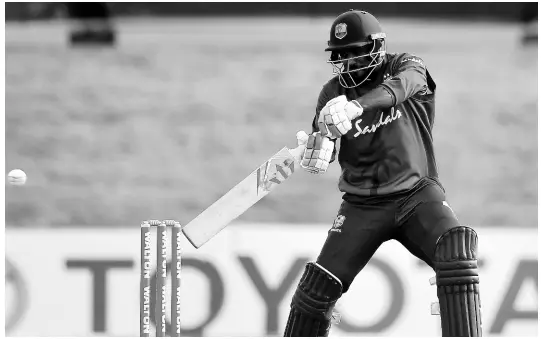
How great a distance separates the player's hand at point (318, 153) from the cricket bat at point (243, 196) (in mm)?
239

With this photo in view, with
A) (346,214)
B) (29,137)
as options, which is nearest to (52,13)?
(29,137)

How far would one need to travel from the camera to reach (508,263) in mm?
4898

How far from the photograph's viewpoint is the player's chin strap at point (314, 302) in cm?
300

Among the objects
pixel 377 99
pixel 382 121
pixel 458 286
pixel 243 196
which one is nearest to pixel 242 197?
pixel 243 196

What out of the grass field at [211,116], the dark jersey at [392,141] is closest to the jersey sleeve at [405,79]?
the dark jersey at [392,141]

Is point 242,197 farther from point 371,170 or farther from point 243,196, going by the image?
point 371,170

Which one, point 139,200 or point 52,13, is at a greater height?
point 52,13

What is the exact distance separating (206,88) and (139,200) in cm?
69

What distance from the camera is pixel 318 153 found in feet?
9.68

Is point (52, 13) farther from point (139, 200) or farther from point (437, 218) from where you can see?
point (437, 218)

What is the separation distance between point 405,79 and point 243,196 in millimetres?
670

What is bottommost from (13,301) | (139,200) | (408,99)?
(13,301)

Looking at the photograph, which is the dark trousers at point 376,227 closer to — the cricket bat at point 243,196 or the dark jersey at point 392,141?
the dark jersey at point 392,141

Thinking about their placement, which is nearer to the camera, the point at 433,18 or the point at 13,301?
the point at 13,301
